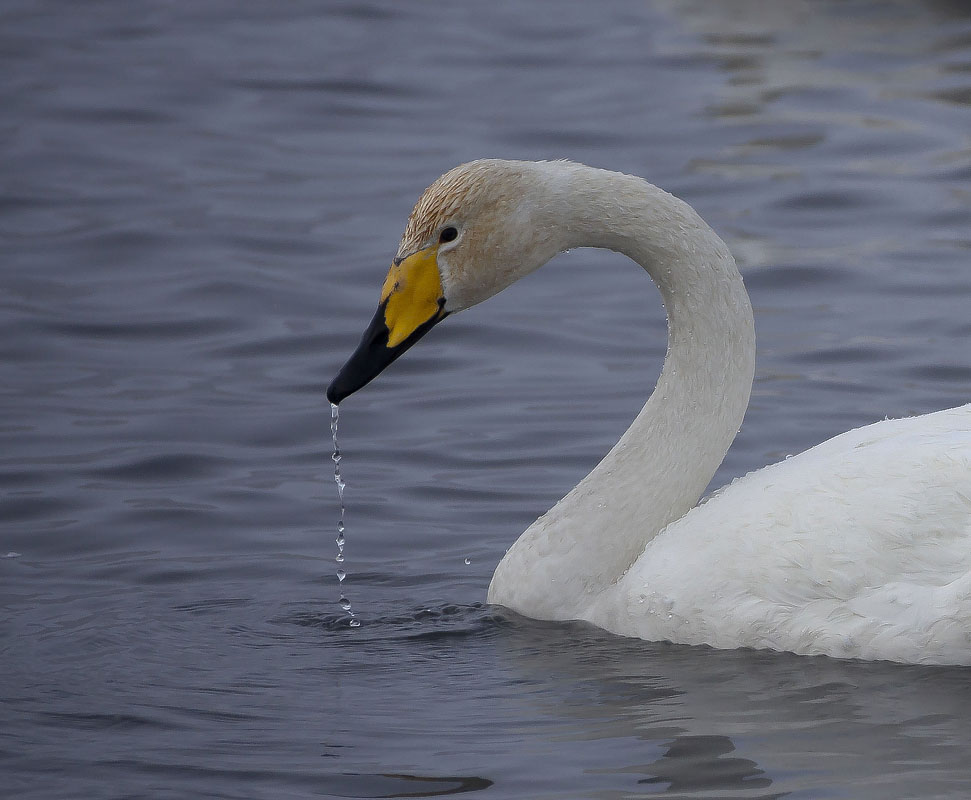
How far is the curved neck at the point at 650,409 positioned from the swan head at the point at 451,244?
0.11 metres

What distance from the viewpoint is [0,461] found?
29.5ft

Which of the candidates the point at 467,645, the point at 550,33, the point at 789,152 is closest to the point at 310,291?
the point at 789,152

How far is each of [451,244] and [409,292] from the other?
22cm

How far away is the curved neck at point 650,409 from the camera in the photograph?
681cm

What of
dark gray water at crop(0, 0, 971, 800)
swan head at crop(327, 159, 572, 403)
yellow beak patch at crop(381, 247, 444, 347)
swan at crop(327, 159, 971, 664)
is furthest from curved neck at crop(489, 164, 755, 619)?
yellow beak patch at crop(381, 247, 444, 347)

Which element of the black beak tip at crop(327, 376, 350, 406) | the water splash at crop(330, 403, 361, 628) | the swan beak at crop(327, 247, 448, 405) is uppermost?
the swan beak at crop(327, 247, 448, 405)

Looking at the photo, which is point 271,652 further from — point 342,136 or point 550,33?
point 550,33

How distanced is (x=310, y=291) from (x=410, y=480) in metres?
3.18

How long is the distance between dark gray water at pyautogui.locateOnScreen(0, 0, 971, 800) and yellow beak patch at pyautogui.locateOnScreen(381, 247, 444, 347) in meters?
1.10

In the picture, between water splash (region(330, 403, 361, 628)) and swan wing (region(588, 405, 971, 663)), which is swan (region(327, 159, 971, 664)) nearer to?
swan wing (region(588, 405, 971, 663))

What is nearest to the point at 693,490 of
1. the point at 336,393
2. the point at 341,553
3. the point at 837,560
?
the point at 837,560

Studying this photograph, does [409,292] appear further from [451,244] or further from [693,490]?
[693,490]

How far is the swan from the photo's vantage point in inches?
239

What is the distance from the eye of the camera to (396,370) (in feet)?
34.3
